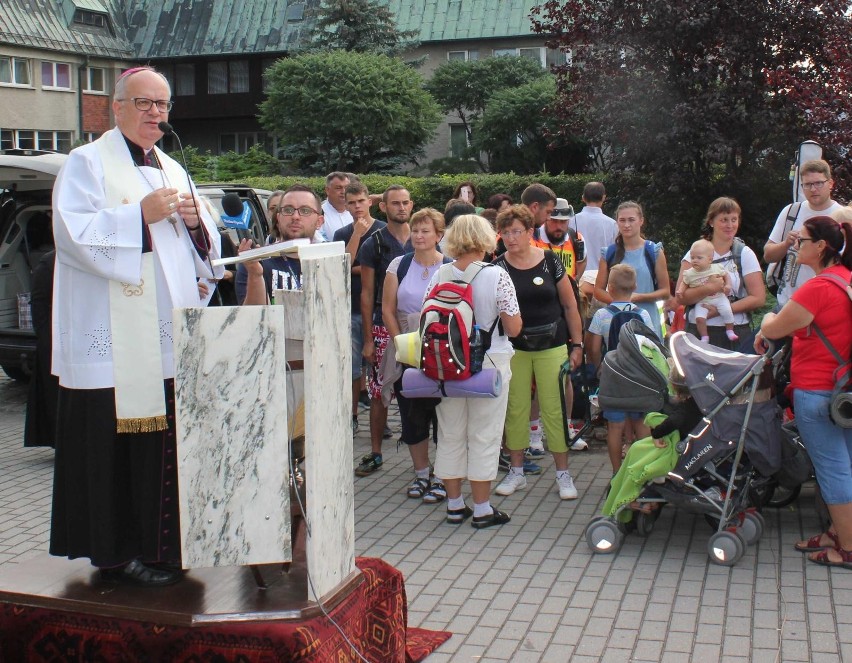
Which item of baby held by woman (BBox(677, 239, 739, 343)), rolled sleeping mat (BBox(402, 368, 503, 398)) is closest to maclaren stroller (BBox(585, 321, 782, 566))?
rolled sleeping mat (BBox(402, 368, 503, 398))

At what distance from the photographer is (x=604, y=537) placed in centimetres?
584

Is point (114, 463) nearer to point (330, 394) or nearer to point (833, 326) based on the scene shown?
point (330, 394)

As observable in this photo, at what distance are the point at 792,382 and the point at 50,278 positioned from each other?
466 centimetres

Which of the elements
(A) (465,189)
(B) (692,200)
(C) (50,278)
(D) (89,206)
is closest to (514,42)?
(B) (692,200)

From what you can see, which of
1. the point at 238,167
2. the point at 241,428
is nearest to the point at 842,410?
the point at 241,428

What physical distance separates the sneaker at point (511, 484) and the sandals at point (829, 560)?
2.10 metres

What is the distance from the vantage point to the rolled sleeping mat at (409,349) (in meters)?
6.12

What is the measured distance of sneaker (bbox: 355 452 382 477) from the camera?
7.73 m

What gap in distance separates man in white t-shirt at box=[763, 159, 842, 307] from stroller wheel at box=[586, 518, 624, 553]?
2238 mm

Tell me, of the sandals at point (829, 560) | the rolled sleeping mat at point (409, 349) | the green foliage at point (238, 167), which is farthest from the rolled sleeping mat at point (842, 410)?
the green foliage at point (238, 167)

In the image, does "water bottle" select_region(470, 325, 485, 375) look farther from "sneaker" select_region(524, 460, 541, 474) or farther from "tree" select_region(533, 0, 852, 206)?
"tree" select_region(533, 0, 852, 206)

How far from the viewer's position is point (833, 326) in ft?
17.6

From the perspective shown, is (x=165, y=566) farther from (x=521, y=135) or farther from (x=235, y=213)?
(x=521, y=135)

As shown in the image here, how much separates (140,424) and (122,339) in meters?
0.31
